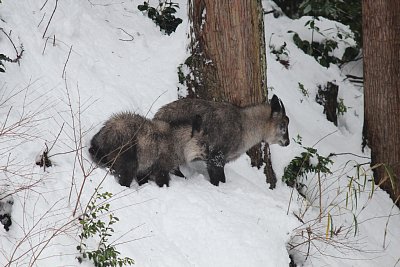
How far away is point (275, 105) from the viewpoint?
305 inches

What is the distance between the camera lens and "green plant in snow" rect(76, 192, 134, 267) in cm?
507

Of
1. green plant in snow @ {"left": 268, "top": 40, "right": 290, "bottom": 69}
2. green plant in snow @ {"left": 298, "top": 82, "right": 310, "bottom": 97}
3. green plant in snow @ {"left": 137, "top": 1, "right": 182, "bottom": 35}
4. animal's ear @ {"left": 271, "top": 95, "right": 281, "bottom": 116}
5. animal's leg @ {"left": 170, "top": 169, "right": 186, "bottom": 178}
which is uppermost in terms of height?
green plant in snow @ {"left": 137, "top": 1, "right": 182, "bottom": 35}

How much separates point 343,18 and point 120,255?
811 centimetres

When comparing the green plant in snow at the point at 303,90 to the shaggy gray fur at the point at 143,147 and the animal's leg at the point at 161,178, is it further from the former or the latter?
the animal's leg at the point at 161,178

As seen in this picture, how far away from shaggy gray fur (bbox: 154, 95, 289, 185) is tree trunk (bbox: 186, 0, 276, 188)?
0.22m

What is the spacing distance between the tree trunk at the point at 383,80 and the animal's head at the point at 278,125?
1.55m

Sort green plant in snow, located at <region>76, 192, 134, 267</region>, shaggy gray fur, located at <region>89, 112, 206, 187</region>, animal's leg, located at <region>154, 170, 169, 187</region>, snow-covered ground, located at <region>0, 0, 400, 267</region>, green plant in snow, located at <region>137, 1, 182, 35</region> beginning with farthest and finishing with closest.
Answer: green plant in snow, located at <region>137, 1, 182, 35</region> → animal's leg, located at <region>154, 170, 169, 187</region> → shaggy gray fur, located at <region>89, 112, 206, 187</region> → snow-covered ground, located at <region>0, 0, 400, 267</region> → green plant in snow, located at <region>76, 192, 134, 267</region>

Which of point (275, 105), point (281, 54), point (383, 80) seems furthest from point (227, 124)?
point (281, 54)

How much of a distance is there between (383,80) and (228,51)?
242 centimetres

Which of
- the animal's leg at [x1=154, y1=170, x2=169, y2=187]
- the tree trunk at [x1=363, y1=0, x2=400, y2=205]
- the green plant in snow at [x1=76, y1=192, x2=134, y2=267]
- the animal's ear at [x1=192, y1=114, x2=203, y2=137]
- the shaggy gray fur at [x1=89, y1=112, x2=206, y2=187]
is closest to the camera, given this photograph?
the green plant in snow at [x1=76, y1=192, x2=134, y2=267]

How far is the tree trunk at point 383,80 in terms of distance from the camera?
838 centimetres

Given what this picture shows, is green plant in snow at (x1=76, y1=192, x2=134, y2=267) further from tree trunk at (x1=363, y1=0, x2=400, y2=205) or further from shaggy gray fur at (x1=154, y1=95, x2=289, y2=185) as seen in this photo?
tree trunk at (x1=363, y1=0, x2=400, y2=205)

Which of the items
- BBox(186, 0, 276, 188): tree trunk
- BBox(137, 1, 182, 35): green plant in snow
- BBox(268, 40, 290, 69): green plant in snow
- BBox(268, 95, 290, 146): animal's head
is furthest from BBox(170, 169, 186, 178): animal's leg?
BBox(268, 40, 290, 69): green plant in snow

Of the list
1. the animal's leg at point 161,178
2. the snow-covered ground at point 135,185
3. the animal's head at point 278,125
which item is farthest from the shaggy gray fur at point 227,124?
the animal's leg at point 161,178
